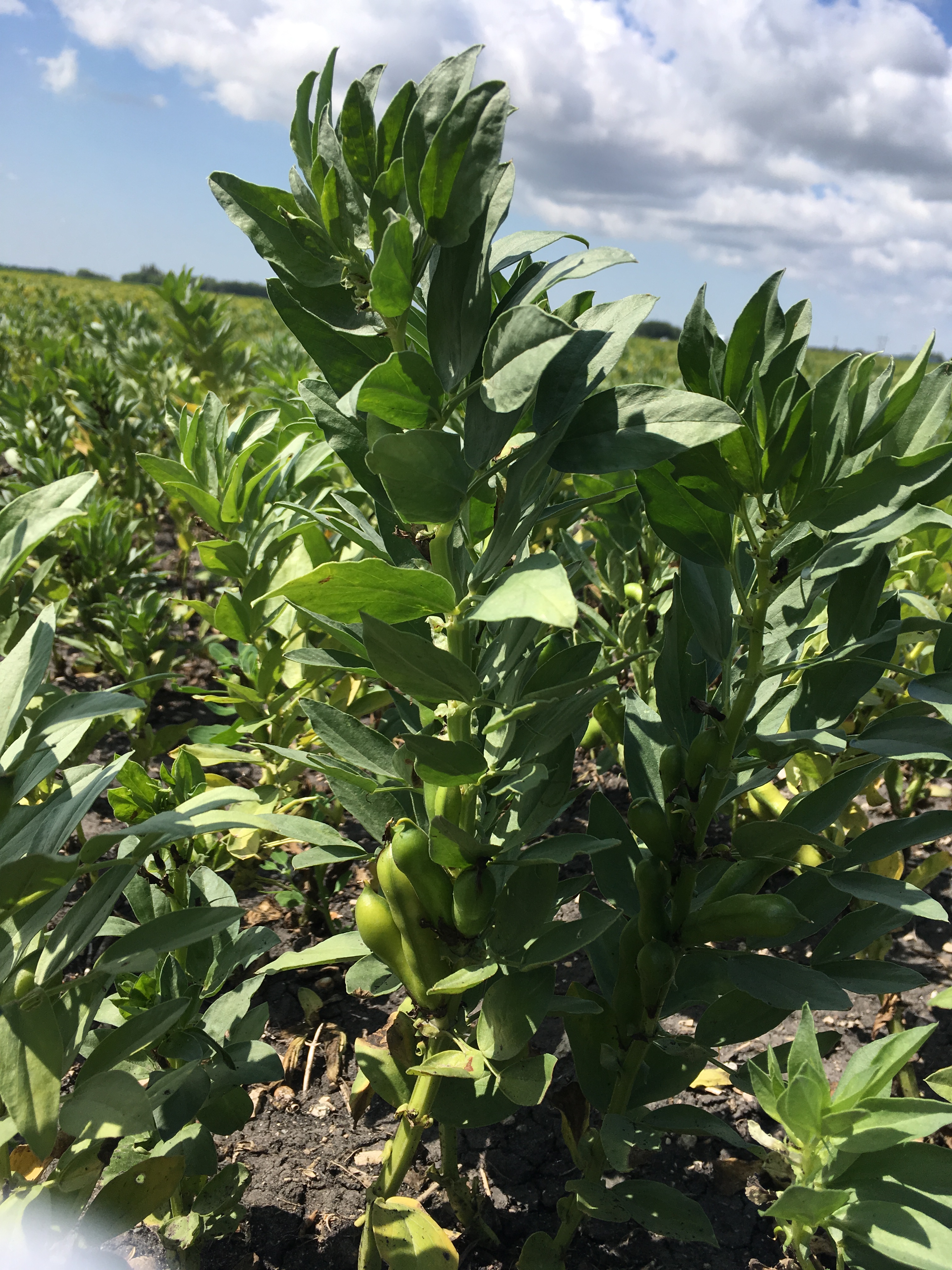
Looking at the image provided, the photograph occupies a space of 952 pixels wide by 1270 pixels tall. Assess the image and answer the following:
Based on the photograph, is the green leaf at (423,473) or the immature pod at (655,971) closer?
the green leaf at (423,473)

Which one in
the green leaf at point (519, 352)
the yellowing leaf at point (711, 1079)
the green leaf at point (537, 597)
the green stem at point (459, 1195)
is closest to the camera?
the green leaf at point (537, 597)

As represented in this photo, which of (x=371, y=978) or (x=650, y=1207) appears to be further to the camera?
(x=371, y=978)

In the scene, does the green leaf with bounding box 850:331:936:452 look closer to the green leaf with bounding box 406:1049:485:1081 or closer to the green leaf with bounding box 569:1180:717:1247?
the green leaf with bounding box 406:1049:485:1081

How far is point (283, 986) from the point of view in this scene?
89.0 inches

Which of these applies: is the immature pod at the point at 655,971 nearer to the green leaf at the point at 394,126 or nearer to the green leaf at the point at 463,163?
the green leaf at the point at 463,163

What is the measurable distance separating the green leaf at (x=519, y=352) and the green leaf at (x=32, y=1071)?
2.77 feet

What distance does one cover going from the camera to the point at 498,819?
1275 mm

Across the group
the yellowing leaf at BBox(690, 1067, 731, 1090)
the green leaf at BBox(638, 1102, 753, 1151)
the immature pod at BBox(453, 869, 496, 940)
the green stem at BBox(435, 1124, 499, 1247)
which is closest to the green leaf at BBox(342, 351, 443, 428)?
the immature pod at BBox(453, 869, 496, 940)

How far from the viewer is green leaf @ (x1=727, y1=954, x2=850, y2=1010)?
1.17 meters

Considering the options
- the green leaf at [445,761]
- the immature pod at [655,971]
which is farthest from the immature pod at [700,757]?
the green leaf at [445,761]

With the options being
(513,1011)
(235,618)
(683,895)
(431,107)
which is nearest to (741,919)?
(683,895)

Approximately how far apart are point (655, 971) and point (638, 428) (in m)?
0.77

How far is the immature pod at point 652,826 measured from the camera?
4.01 ft

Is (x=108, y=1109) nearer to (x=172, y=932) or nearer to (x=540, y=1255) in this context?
(x=172, y=932)
